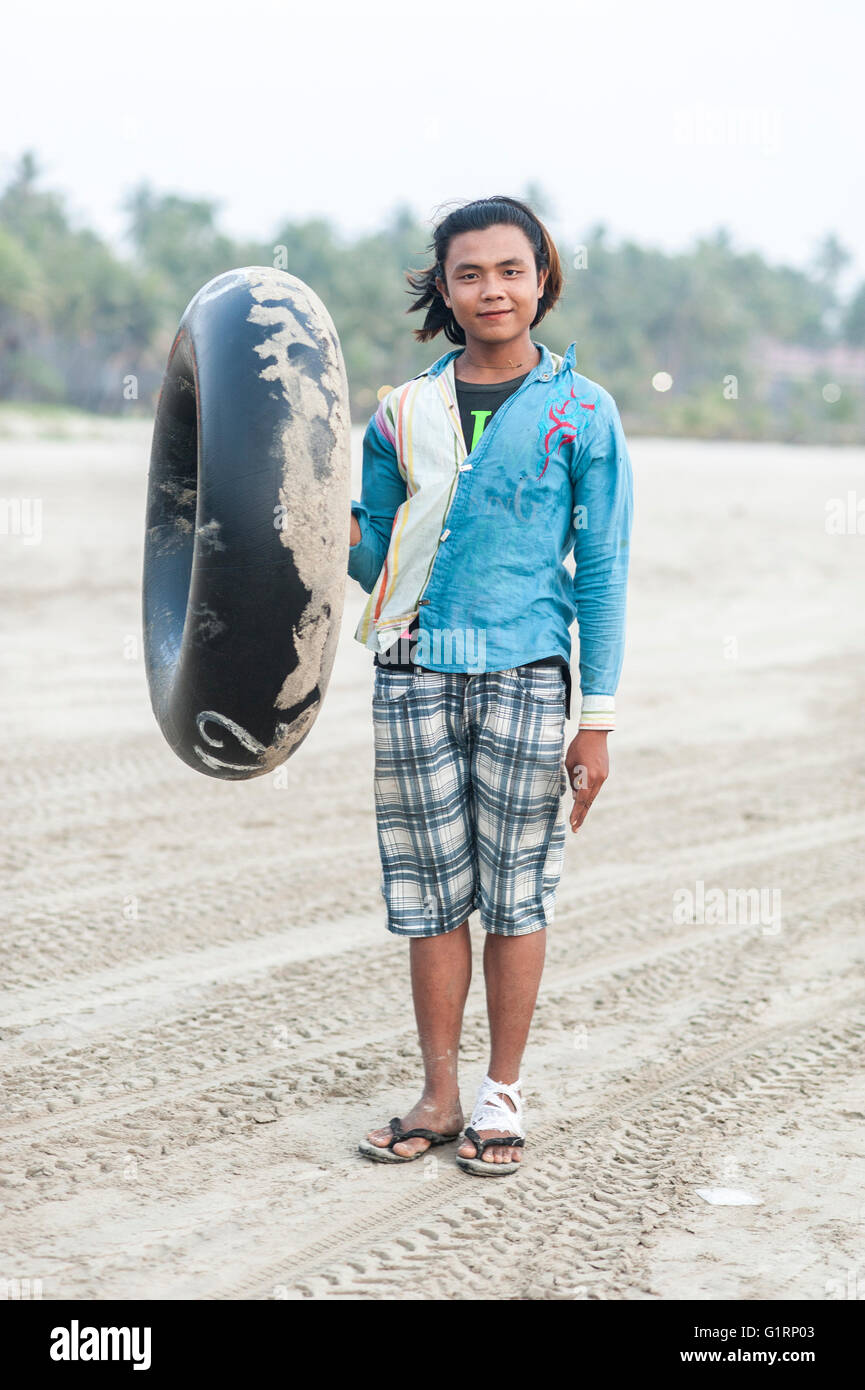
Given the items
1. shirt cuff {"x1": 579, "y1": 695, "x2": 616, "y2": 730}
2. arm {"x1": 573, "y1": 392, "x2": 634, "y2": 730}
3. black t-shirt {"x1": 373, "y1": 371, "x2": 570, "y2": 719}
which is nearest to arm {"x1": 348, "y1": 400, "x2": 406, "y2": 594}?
black t-shirt {"x1": 373, "y1": 371, "x2": 570, "y2": 719}

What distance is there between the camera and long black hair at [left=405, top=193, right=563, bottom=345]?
2.92 meters

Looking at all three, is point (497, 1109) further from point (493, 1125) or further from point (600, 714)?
point (600, 714)

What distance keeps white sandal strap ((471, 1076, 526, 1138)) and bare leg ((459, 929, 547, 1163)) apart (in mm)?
11

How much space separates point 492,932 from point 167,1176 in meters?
0.83

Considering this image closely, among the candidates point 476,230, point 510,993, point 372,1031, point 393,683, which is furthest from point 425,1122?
point 476,230

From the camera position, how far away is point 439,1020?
3.08 meters

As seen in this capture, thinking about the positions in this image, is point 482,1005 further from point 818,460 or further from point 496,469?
point 818,460

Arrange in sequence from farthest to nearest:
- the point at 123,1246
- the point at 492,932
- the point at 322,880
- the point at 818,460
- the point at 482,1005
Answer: the point at 818,460 < the point at 322,880 < the point at 482,1005 < the point at 492,932 < the point at 123,1246

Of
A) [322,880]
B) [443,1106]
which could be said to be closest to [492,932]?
[443,1106]

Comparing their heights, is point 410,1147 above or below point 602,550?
below

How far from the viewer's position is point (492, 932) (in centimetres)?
305

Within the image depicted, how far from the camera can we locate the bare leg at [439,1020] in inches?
120

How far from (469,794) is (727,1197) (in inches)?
38.0

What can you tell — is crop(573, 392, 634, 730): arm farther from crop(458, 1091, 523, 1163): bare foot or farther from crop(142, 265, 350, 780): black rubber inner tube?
crop(458, 1091, 523, 1163): bare foot
